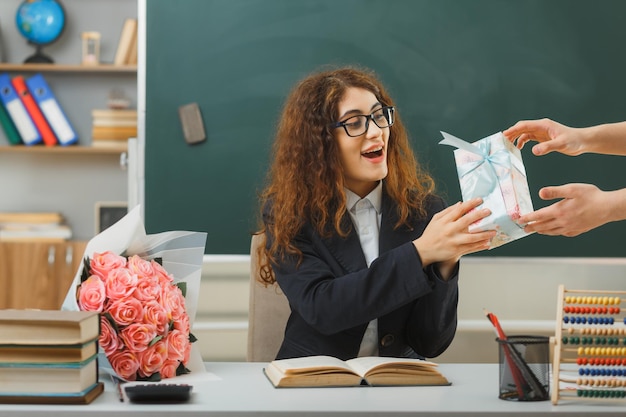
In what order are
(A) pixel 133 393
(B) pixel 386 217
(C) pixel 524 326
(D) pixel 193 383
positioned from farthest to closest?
1. (C) pixel 524 326
2. (B) pixel 386 217
3. (D) pixel 193 383
4. (A) pixel 133 393

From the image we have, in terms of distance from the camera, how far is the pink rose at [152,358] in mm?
1446

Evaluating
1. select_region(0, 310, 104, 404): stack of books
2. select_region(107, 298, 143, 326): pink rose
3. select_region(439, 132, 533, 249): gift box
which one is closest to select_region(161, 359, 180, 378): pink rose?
select_region(107, 298, 143, 326): pink rose

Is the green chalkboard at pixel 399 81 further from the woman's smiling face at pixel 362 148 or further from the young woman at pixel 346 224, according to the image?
the woman's smiling face at pixel 362 148

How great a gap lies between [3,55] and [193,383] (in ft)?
11.3

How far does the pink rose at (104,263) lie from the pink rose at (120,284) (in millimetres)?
14

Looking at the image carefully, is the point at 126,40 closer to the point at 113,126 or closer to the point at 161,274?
the point at 113,126

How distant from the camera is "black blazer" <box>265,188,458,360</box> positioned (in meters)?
1.67

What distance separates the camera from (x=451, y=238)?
5.15 ft

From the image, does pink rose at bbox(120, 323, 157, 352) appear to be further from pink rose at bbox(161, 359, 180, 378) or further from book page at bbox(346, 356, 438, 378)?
book page at bbox(346, 356, 438, 378)

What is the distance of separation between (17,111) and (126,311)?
302cm

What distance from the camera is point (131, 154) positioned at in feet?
10.5

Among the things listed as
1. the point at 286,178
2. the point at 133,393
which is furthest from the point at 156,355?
the point at 286,178

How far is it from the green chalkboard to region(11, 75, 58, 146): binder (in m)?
1.24

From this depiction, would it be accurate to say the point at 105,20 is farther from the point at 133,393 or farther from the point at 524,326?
the point at 133,393
